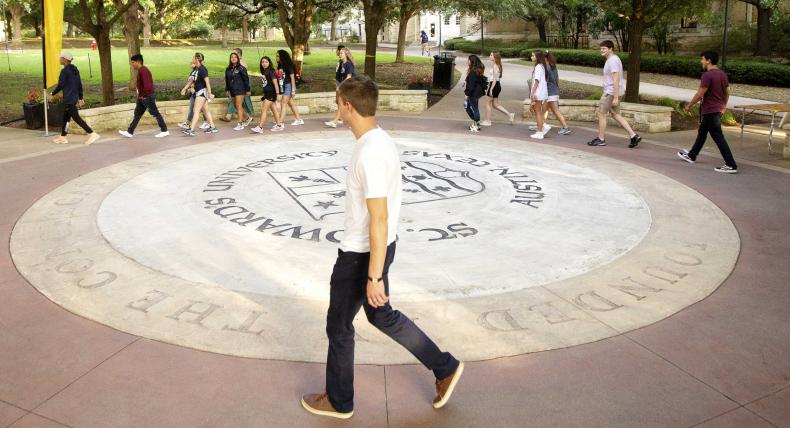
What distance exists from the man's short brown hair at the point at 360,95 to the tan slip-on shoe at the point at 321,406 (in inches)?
63.8

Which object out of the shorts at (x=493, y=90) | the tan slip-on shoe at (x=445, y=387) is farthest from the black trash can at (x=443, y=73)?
the tan slip-on shoe at (x=445, y=387)

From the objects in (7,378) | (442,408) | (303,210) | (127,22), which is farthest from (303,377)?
(127,22)

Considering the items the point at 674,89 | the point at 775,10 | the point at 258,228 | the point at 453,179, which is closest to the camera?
the point at 258,228

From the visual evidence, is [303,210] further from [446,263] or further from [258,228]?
[446,263]

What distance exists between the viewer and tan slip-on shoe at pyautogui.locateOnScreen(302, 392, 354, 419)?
357 centimetres

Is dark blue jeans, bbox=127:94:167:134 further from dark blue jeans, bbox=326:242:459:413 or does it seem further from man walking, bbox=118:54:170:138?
dark blue jeans, bbox=326:242:459:413

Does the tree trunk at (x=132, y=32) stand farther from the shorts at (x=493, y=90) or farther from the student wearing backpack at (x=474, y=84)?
the shorts at (x=493, y=90)

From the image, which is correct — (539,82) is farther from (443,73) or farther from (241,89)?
(443,73)

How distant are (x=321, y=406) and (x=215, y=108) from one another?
12.5 meters

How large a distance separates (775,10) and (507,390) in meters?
31.9

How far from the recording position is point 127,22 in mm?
19625

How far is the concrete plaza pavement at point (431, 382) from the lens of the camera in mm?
3584

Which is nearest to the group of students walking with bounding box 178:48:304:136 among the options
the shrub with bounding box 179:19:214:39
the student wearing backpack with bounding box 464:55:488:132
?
the student wearing backpack with bounding box 464:55:488:132

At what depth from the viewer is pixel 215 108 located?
1495cm
